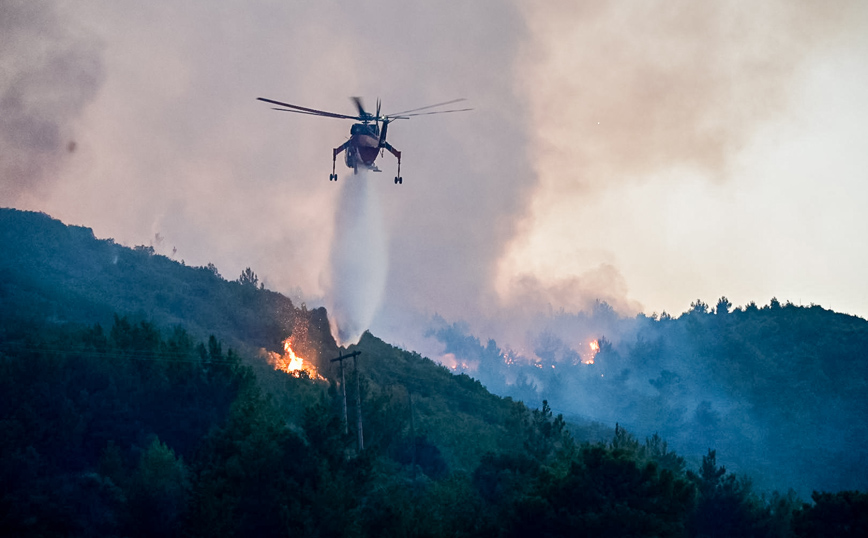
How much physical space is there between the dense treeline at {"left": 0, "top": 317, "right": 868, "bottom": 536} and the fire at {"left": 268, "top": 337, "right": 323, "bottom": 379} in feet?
71.4

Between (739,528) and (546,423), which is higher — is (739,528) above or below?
below

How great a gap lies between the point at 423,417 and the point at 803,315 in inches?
5731

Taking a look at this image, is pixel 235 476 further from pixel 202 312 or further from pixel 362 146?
pixel 202 312

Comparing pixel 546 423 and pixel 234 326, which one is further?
pixel 234 326

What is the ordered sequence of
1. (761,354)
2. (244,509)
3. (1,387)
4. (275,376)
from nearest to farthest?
(244,509), (1,387), (275,376), (761,354)

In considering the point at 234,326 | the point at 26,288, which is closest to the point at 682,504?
the point at 234,326

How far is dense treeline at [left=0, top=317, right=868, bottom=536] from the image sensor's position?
42.9 metres

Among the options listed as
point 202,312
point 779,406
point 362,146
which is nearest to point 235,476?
point 362,146

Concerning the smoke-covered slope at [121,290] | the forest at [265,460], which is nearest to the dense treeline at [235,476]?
the forest at [265,460]

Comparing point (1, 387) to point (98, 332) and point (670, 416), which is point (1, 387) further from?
point (670, 416)

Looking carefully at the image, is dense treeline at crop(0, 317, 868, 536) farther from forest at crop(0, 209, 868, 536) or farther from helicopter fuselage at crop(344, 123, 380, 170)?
helicopter fuselage at crop(344, 123, 380, 170)

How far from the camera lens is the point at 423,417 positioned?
295 ft

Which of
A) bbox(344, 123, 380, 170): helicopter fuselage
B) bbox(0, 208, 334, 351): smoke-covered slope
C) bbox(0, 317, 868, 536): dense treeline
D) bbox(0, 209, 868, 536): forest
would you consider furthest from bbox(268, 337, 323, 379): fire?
bbox(344, 123, 380, 170): helicopter fuselage

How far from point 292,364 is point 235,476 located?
167ft
